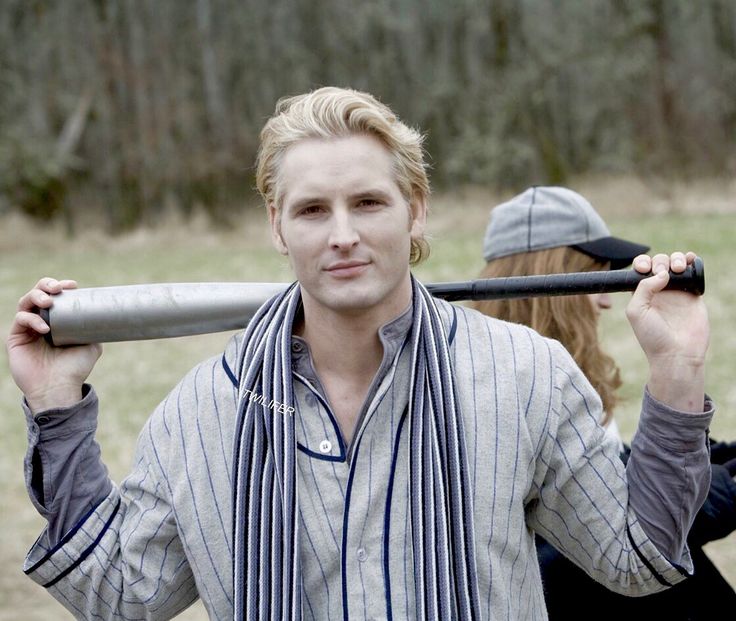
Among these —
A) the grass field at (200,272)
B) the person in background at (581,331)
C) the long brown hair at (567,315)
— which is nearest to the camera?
the person in background at (581,331)

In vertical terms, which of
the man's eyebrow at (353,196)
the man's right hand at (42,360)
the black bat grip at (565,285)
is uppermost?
the man's eyebrow at (353,196)

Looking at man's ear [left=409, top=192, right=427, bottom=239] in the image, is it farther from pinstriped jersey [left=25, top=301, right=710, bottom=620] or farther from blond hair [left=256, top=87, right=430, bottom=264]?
pinstriped jersey [left=25, top=301, right=710, bottom=620]

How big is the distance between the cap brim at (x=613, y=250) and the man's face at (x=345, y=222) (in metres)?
1.13

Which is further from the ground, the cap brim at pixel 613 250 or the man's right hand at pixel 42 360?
the cap brim at pixel 613 250

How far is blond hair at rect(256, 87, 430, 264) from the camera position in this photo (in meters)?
1.88

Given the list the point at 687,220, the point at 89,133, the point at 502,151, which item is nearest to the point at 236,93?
the point at 89,133

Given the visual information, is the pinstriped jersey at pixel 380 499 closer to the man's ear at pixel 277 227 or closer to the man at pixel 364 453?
the man at pixel 364 453

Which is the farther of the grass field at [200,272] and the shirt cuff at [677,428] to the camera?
the grass field at [200,272]

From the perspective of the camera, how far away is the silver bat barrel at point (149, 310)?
2.05 meters

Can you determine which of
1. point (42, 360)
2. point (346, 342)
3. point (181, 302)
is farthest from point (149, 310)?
point (346, 342)

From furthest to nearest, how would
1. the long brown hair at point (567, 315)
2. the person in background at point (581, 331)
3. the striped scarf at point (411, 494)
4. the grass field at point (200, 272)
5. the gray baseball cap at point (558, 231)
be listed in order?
the grass field at point (200, 272) < the gray baseball cap at point (558, 231) < the long brown hair at point (567, 315) < the person in background at point (581, 331) < the striped scarf at point (411, 494)

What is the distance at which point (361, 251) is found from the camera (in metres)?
1.84

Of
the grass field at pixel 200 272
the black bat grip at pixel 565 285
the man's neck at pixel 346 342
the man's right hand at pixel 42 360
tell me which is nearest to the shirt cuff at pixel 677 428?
the black bat grip at pixel 565 285

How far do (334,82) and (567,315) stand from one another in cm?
1956
